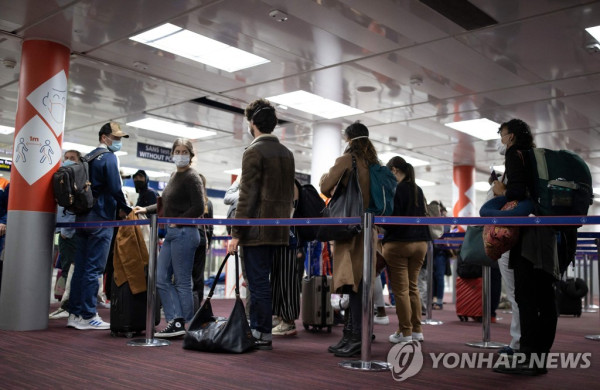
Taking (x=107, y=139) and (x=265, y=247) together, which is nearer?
(x=265, y=247)

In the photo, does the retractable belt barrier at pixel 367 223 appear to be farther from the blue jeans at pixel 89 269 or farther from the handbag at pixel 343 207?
the blue jeans at pixel 89 269

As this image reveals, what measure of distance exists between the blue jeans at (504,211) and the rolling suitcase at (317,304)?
2.55 metres

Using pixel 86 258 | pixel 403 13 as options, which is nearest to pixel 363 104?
pixel 403 13

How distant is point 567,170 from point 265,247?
7.19ft

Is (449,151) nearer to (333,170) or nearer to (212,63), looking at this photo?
(212,63)

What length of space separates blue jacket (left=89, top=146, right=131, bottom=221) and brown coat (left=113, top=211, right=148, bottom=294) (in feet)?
1.47

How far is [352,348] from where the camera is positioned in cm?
421

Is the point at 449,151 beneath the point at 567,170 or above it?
above

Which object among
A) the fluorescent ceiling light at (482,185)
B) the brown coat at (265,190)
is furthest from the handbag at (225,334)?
the fluorescent ceiling light at (482,185)

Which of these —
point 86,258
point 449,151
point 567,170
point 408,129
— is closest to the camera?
point 567,170

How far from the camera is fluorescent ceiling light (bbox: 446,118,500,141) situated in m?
10.7

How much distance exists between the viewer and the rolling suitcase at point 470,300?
7.98 meters

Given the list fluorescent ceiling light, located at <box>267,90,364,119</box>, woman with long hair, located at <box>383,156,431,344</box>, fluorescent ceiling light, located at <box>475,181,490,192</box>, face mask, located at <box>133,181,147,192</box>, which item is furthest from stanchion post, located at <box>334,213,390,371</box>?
fluorescent ceiling light, located at <box>475,181,490,192</box>

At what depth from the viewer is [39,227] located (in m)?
6.01
